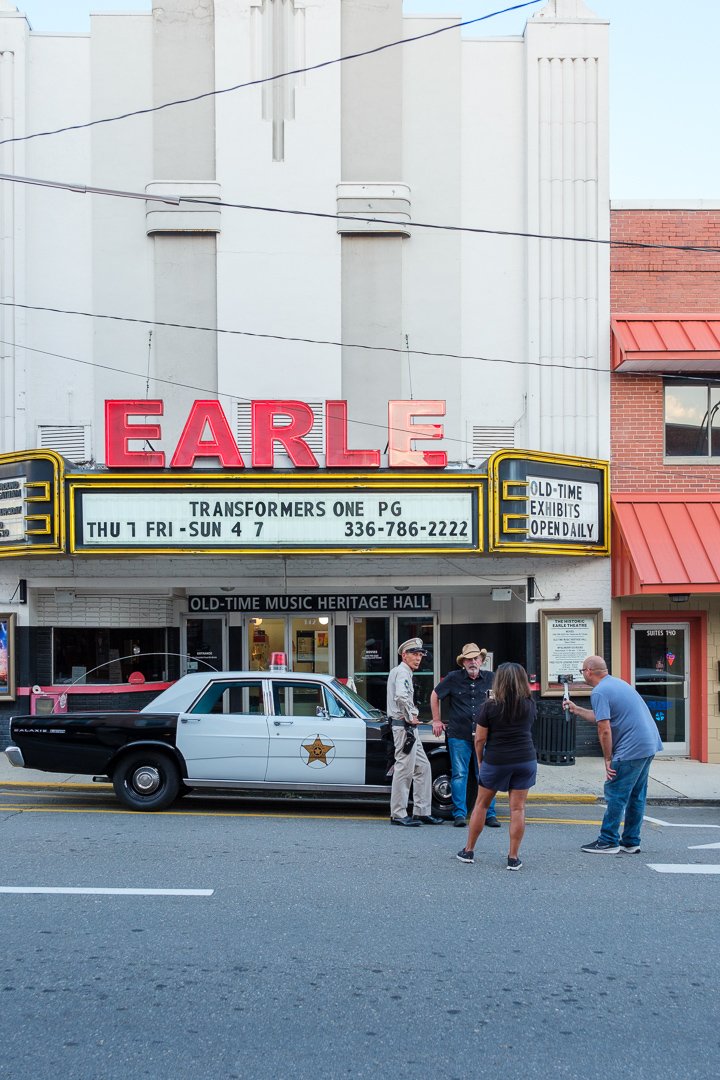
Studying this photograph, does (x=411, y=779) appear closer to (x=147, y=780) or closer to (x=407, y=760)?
(x=407, y=760)

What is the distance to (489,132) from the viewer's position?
47.6 ft

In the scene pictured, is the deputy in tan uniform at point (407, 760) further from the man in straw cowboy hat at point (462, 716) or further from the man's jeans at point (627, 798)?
the man's jeans at point (627, 798)

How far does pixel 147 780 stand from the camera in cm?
969

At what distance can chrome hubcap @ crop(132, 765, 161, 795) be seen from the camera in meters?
9.68

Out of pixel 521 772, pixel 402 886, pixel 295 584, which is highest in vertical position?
pixel 295 584

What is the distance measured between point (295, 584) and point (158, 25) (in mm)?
8583

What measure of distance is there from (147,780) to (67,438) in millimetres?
6327

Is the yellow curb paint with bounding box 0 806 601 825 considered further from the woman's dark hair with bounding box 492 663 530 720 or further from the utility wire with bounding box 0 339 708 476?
the utility wire with bounding box 0 339 708 476

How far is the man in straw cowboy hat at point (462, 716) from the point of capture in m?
8.95

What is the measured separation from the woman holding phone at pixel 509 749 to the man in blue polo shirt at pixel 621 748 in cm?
74

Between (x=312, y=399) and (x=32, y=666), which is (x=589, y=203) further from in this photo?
(x=32, y=666)

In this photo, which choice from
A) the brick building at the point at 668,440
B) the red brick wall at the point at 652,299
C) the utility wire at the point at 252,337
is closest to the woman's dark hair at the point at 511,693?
the brick building at the point at 668,440

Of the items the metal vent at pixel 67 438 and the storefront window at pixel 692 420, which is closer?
the metal vent at pixel 67 438

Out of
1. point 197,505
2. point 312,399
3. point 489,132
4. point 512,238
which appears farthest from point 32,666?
point 489,132
